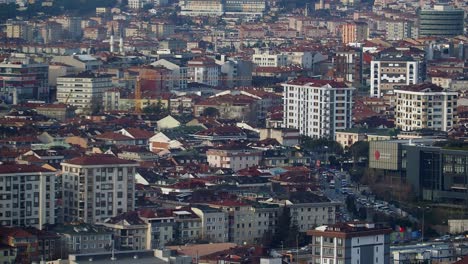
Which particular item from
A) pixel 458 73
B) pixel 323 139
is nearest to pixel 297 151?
pixel 323 139

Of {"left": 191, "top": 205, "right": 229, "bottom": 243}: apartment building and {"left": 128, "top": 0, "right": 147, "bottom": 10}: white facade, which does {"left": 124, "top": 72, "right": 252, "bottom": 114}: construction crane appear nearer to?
{"left": 191, "top": 205, "right": 229, "bottom": 243}: apartment building

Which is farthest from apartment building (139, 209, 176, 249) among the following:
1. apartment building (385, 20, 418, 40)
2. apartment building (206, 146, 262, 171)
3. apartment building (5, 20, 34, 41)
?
apartment building (385, 20, 418, 40)

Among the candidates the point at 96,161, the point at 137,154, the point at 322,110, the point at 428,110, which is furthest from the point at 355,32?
the point at 96,161

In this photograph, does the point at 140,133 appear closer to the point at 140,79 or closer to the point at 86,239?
the point at 140,79

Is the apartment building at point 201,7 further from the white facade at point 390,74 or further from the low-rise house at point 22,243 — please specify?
the low-rise house at point 22,243

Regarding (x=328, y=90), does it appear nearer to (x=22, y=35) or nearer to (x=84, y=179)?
(x=84, y=179)

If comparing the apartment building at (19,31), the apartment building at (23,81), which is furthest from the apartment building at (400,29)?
the apartment building at (23,81)
